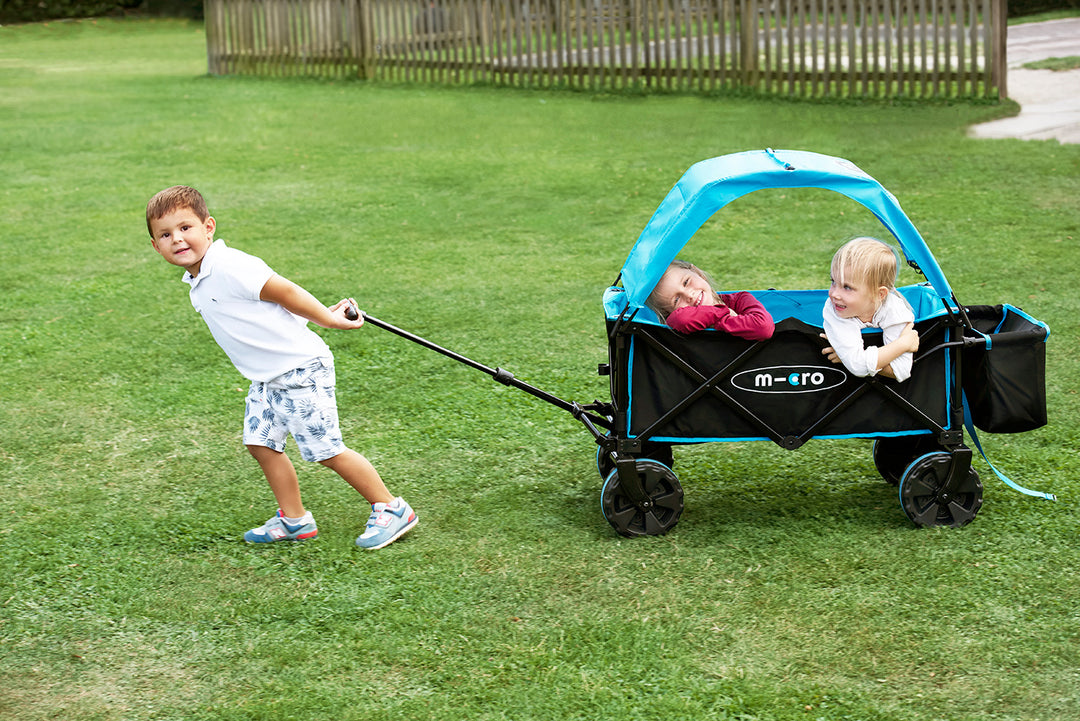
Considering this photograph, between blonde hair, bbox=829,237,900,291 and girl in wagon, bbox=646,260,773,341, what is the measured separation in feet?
0.97

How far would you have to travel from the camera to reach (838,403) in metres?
→ 4.06

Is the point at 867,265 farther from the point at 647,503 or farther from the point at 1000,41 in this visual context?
the point at 1000,41

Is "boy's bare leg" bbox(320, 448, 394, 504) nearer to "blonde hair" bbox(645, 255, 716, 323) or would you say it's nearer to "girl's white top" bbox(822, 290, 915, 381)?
"blonde hair" bbox(645, 255, 716, 323)

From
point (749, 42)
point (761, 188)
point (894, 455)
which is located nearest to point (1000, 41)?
point (749, 42)

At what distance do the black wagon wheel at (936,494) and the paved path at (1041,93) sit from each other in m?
7.74

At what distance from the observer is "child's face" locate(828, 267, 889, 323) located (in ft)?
12.9

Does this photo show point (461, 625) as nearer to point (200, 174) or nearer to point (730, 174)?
point (730, 174)

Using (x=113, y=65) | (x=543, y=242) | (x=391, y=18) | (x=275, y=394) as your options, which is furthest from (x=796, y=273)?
(x=113, y=65)

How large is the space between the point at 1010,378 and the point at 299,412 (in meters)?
2.41

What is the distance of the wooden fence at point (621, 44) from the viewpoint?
13.2 metres

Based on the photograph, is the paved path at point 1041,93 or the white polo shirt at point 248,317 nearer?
the white polo shirt at point 248,317

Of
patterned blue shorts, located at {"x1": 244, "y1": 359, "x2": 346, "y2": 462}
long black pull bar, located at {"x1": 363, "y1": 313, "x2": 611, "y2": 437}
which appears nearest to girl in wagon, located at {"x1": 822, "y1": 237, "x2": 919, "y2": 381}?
long black pull bar, located at {"x1": 363, "y1": 313, "x2": 611, "y2": 437}

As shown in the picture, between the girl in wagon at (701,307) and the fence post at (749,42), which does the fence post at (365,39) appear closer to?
the fence post at (749,42)

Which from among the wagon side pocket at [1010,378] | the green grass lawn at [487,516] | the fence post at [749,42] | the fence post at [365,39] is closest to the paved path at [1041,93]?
the green grass lawn at [487,516]
